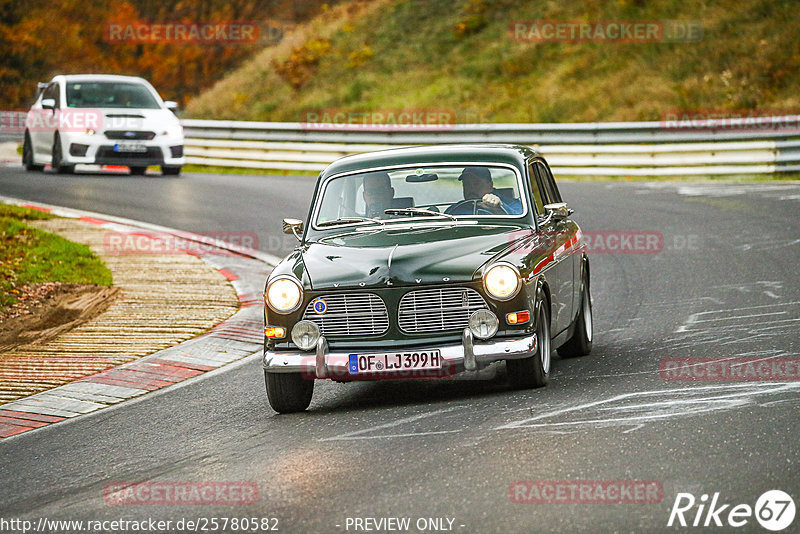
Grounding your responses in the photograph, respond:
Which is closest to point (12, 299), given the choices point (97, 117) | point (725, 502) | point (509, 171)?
point (509, 171)

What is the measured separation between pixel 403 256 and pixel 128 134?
1657 cm

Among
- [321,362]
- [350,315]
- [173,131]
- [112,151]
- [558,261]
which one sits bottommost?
[321,362]

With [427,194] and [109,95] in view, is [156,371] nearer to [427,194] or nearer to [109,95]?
[427,194]

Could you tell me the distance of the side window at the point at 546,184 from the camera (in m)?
9.92

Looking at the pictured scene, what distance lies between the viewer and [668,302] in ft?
39.5

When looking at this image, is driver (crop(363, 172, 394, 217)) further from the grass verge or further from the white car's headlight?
the white car's headlight

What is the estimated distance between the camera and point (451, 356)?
775cm

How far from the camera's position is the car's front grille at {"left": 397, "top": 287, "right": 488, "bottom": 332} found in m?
7.90

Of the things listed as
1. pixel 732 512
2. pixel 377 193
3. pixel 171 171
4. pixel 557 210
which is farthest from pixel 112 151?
pixel 732 512

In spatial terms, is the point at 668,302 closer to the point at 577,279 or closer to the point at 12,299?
the point at 577,279

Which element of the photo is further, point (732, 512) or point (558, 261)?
point (558, 261)

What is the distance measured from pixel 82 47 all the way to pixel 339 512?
2284 inches

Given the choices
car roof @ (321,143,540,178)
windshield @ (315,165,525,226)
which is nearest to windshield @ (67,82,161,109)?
car roof @ (321,143,540,178)

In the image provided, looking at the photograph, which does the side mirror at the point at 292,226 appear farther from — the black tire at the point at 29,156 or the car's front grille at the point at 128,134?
the black tire at the point at 29,156
